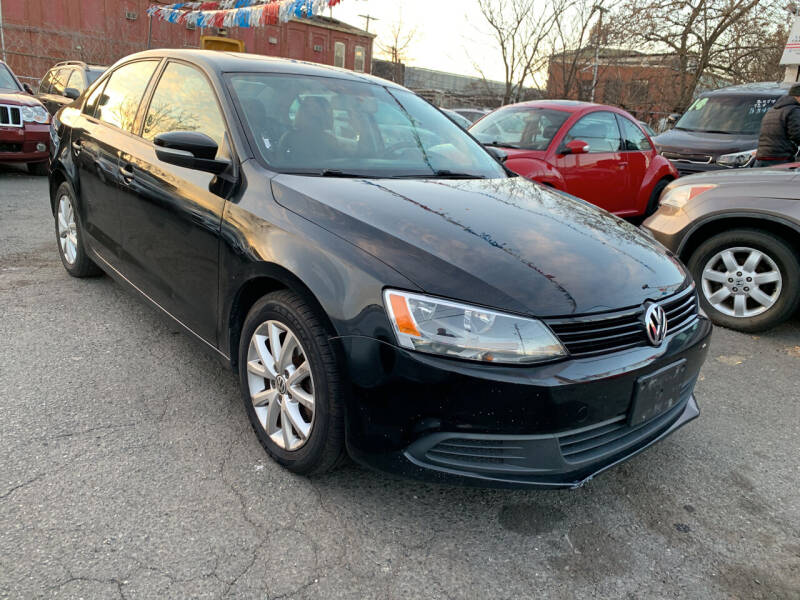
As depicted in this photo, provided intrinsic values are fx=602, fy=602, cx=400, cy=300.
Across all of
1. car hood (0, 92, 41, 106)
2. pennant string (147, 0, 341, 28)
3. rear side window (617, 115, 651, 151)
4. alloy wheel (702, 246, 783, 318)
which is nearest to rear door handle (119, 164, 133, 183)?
alloy wheel (702, 246, 783, 318)

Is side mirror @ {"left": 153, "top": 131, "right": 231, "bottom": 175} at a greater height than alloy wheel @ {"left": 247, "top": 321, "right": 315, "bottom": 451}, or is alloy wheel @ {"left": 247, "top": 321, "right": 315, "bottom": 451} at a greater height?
side mirror @ {"left": 153, "top": 131, "right": 231, "bottom": 175}

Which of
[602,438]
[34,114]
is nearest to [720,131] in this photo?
[602,438]

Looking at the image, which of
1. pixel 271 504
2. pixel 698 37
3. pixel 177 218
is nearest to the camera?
pixel 271 504

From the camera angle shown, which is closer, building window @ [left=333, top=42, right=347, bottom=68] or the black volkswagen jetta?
the black volkswagen jetta

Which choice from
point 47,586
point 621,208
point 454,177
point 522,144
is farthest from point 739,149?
point 47,586

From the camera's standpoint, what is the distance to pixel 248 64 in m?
3.09

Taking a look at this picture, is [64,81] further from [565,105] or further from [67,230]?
[565,105]

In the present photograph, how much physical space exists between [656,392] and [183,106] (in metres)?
2.59

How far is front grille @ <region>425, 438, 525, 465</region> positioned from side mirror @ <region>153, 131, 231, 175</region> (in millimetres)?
1510

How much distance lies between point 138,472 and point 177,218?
45.8 inches

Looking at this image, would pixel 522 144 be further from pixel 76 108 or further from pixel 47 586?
pixel 47 586

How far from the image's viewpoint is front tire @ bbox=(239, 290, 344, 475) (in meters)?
2.09

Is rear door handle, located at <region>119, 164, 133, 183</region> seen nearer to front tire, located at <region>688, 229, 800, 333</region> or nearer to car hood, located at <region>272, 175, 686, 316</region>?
car hood, located at <region>272, 175, 686, 316</region>

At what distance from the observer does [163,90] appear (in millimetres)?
3279
